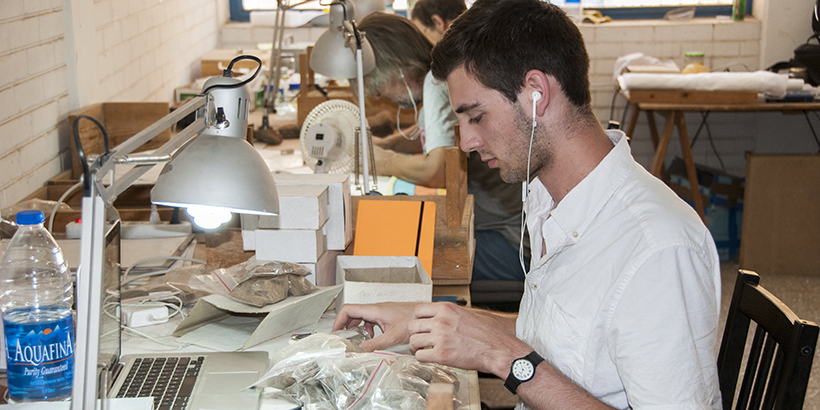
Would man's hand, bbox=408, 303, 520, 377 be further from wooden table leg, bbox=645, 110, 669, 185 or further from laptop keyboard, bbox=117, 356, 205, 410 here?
wooden table leg, bbox=645, 110, 669, 185

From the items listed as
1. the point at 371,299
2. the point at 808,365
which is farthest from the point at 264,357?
the point at 808,365

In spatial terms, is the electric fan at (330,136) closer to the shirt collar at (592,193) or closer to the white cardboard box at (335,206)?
the white cardboard box at (335,206)

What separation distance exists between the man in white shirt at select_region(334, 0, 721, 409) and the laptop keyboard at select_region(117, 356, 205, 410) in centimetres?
32

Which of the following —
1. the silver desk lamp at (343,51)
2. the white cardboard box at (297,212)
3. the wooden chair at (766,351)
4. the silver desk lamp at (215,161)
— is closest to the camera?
the silver desk lamp at (215,161)

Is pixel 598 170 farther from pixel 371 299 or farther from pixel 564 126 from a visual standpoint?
pixel 371 299

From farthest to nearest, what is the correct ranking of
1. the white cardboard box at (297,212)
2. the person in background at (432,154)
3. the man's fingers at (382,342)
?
the person in background at (432,154)
the white cardboard box at (297,212)
the man's fingers at (382,342)

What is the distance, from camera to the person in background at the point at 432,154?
2340mm

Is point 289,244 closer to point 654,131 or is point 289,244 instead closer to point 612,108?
point 654,131

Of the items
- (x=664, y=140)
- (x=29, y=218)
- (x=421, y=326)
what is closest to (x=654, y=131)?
(x=664, y=140)

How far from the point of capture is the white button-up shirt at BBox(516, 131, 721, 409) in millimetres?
1003

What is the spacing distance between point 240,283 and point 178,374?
0.26m

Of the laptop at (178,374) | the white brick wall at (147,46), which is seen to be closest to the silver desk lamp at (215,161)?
the laptop at (178,374)

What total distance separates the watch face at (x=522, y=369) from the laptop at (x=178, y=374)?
0.43 m

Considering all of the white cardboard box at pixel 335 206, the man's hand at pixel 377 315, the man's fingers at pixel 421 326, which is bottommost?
the man's hand at pixel 377 315
